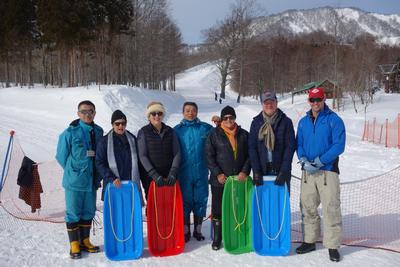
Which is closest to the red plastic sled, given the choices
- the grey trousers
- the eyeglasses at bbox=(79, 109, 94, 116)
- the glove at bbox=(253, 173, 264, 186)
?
the glove at bbox=(253, 173, 264, 186)

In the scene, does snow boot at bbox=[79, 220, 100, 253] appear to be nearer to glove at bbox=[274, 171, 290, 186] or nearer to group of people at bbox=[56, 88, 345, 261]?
group of people at bbox=[56, 88, 345, 261]

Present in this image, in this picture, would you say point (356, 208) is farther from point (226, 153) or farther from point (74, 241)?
point (74, 241)

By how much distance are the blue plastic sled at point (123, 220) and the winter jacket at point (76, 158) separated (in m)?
0.30

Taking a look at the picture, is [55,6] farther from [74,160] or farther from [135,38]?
[74,160]

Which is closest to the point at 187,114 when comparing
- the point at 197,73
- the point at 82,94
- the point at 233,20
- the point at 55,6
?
the point at 82,94

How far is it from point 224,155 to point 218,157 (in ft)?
0.27

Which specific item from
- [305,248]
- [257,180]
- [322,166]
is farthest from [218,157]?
[305,248]

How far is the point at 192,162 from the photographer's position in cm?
470

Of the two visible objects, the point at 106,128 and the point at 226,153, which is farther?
the point at 106,128

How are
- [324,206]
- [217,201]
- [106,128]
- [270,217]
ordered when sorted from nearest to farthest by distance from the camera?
[324,206], [270,217], [217,201], [106,128]

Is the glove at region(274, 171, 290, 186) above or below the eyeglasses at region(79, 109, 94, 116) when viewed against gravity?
below

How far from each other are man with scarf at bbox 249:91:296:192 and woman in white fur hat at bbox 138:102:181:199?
3.07 feet

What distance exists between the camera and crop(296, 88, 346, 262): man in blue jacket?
4.25m

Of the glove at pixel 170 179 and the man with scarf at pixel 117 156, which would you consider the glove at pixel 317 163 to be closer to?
the glove at pixel 170 179
